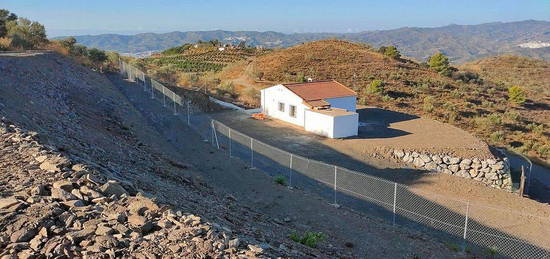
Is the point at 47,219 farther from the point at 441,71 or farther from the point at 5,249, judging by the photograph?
the point at 441,71

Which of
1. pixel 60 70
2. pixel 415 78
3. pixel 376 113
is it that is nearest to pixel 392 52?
pixel 415 78

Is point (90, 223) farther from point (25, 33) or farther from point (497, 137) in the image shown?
point (25, 33)

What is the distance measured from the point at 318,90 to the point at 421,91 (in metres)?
18.4

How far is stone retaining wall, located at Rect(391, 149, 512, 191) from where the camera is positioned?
66.6 ft

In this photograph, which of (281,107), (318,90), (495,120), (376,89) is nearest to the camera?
(281,107)

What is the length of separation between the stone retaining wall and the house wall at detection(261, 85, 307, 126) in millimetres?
8404

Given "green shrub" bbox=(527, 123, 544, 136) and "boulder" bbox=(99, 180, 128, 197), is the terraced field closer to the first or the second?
"green shrub" bbox=(527, 123, 544, 136)

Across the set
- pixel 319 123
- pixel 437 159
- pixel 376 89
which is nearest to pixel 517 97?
pixel 376 89

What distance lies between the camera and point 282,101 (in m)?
29.5

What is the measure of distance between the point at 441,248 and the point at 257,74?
3908 centimetres

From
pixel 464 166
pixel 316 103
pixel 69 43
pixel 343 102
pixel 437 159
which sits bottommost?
pixel 464 166

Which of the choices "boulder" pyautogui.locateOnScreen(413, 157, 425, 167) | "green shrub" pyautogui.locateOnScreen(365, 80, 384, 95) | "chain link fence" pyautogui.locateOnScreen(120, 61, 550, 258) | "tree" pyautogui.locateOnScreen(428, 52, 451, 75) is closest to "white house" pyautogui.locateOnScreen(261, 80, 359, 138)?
"boulder" pyautogui.locateOnScreen(413, 157, 425, 167)

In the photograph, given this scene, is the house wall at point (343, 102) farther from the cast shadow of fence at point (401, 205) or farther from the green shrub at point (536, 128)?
the green shrub at point (536, 128)

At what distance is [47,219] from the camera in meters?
6.11
